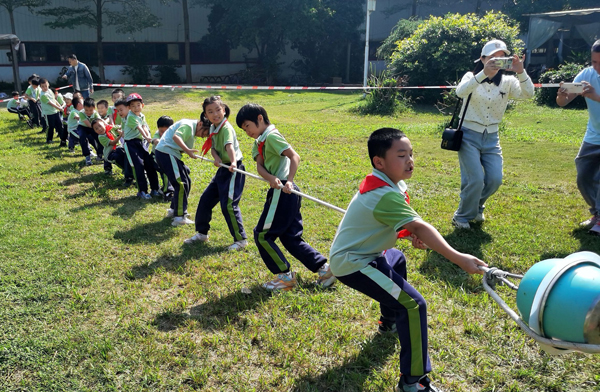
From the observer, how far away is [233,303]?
407cm

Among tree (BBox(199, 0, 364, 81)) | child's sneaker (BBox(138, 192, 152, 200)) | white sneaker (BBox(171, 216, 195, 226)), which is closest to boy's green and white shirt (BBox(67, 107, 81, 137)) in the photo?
child's sneaker (BBox(138, 192, 152, 200))

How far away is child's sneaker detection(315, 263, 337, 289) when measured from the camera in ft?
13.9

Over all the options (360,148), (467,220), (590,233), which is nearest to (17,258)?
(467,220)

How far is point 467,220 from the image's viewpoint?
5527 millimetres

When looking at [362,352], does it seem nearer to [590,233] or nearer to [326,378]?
[326,378]

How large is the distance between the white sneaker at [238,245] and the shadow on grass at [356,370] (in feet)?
7.07

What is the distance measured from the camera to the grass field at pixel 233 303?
123 inches

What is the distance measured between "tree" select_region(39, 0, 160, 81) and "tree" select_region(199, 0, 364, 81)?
453 centimetres

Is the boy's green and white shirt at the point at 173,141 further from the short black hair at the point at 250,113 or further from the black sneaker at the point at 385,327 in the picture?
the black sneaker at the point at 385,327

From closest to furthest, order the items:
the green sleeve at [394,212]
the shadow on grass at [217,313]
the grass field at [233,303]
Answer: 1. the green sleeve at [394,212]
2. the grass field at [233,303]
3. the shadow on grass at [217,313]

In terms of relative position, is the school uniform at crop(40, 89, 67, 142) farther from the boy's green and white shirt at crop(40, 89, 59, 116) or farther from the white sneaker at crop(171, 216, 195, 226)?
the white sneaker at crop(171, 216, 195, 226)

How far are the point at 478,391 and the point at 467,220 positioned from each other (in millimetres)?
2868

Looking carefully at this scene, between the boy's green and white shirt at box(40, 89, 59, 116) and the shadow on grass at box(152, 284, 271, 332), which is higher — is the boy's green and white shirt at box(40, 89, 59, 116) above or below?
above

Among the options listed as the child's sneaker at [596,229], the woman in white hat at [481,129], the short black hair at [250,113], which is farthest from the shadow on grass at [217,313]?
the child's sneaker at [596,229]
